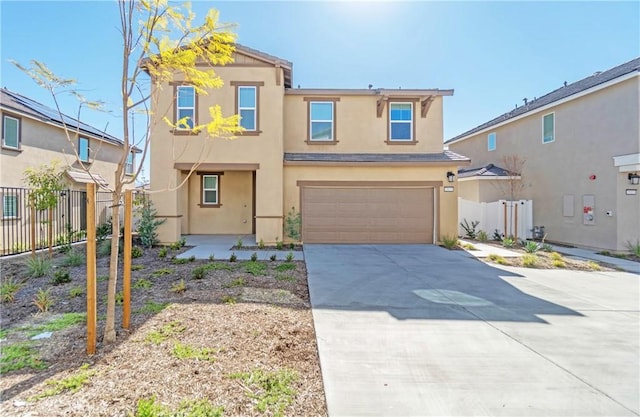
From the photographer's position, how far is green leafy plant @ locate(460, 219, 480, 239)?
1562 centimetres

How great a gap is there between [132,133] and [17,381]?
293cm

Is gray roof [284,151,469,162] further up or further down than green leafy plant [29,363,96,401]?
further up

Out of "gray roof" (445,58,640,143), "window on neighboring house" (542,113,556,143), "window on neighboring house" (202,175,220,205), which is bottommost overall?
"window on neighboring house" (202,175,220,205)

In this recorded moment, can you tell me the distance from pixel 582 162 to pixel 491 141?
6.52 m

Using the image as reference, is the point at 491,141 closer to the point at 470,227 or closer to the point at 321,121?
the point at 470,227

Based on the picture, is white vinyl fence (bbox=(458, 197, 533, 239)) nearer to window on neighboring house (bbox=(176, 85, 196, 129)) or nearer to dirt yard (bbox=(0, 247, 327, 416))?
dirt yard (bbox=(0, 247, 327, 416))

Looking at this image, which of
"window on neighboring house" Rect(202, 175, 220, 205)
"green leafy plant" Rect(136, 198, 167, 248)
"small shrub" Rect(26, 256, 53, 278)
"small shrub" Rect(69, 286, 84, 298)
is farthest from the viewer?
"window on neighboring house" Rect(202, 175, 220, 205)

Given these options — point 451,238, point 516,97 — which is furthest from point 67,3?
point 516,97

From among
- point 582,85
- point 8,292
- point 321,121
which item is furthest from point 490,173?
point 8,292

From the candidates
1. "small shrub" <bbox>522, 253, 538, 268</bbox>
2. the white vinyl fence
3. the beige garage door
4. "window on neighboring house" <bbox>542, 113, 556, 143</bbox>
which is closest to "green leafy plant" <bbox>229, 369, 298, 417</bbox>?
"small shrub" <bbox>522, 253, 538, 268</bbox>

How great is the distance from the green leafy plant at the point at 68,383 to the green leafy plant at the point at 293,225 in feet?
32.0

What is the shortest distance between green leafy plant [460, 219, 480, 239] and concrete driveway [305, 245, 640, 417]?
24.3ft

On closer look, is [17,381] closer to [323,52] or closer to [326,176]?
[326,176]

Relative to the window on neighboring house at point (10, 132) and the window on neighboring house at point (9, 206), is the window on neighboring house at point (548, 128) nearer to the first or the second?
the window on neighboring house at point (9, 206)
